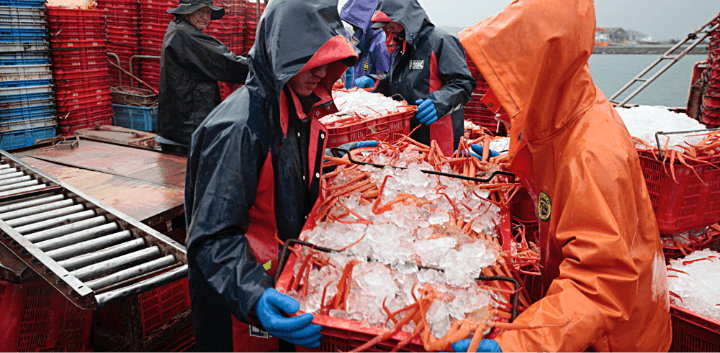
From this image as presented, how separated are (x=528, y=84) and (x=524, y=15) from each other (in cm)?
27

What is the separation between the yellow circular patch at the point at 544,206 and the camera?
1.72 metres

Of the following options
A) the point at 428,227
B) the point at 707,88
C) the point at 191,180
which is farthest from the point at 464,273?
the point at 707,88

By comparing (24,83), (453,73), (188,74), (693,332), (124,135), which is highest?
(453,73)

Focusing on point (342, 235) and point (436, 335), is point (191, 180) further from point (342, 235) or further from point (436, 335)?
point (436, 335)

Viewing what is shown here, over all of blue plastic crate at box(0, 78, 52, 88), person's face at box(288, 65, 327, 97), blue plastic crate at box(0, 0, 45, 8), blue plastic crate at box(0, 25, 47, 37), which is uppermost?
blue plastic crate at box(0, 0, 45, 8)

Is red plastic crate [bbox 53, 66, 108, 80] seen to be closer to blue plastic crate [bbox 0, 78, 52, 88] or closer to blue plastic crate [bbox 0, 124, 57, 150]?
blue plastic crate [bbox 0, 78, 52, 88]

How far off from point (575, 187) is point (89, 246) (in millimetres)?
2373

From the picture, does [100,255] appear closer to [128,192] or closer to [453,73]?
[128,192]

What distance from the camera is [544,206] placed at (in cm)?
176

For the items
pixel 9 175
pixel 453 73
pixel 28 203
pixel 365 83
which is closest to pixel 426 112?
pixel 453 73

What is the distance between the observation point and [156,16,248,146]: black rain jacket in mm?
4574

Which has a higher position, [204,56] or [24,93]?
[204,56]

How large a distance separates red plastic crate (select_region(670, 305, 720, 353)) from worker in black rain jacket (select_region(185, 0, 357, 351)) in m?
1.96

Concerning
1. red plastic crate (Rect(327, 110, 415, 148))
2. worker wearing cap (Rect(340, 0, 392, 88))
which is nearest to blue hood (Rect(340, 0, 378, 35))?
worker wearing cap (Rect(340, 0, 392, 88))
